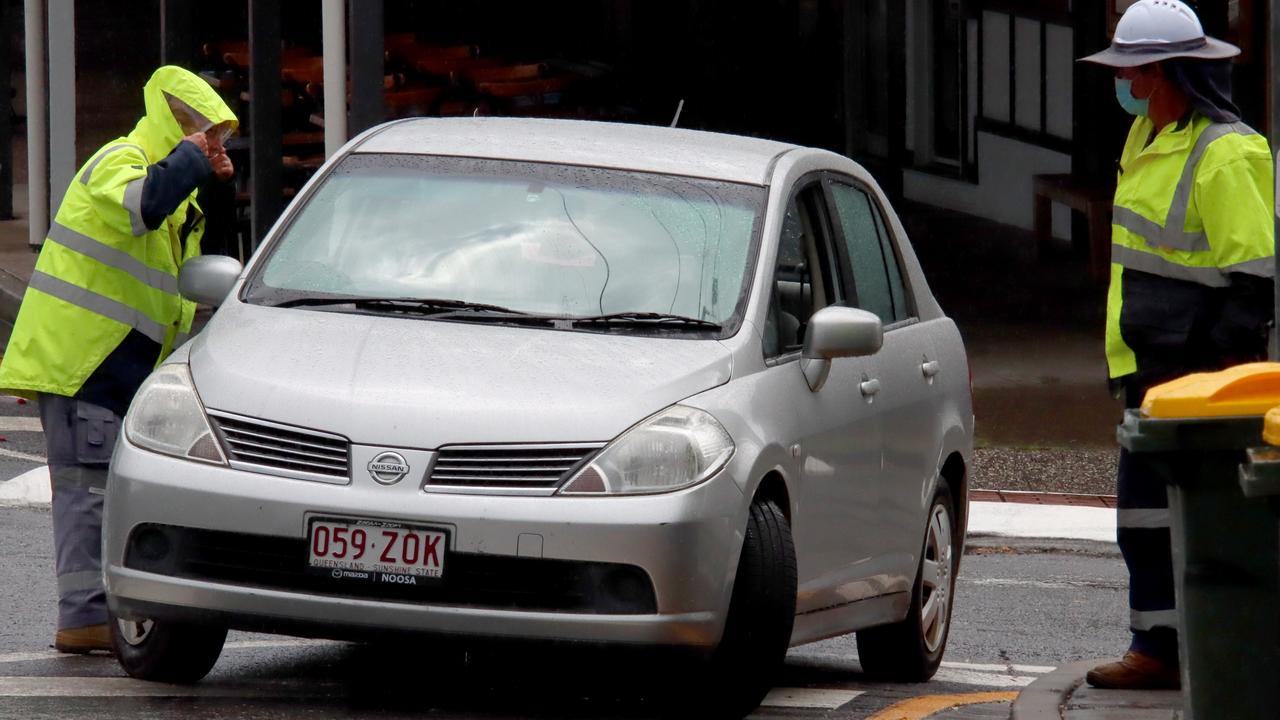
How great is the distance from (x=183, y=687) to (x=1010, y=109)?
1670 centimetres

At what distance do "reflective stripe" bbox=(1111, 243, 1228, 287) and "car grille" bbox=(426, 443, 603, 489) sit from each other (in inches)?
64.0

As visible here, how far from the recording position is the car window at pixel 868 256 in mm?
7312

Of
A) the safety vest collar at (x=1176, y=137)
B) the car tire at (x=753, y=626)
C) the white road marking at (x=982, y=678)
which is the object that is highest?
the safety vest collar at (x=1176, y=137)

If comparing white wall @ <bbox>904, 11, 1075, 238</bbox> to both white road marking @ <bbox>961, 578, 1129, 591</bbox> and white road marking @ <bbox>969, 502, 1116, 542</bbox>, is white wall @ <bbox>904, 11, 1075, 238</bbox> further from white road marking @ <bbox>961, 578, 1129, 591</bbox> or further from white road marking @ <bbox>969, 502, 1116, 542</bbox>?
white road marking @ <bbox>961, 578, 1129, 591</bbox>

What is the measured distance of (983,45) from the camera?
74.5 feet

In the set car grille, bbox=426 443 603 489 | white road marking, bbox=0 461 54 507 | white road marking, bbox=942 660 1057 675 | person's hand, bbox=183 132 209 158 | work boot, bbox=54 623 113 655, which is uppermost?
person's hand, bbox=183 132 209 158

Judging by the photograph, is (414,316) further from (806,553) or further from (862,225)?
(862,225)

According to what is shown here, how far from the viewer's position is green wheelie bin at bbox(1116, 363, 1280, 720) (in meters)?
5.26

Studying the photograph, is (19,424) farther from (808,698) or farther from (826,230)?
(808,698)

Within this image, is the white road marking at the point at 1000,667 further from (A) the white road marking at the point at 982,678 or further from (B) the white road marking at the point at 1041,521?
(B) the white road marking at the point at 1041,521

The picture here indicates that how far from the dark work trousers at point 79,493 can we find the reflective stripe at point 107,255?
402 mm

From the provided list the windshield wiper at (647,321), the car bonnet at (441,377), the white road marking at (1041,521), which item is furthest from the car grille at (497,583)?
the white road marking at (1041,521)

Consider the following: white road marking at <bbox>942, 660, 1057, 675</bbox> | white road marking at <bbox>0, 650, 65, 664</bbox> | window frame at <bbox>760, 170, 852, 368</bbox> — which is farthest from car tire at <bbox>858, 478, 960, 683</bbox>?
white road marking at <bbox>0, 650, 65, 664</bbox>

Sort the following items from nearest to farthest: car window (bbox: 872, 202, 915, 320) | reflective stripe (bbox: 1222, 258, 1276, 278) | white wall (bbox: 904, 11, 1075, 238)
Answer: reflective stripe (bbox: 1222, 258, 1276, 278) → car window (bbox: 872, 202, 915, 320) → white wall (bbox: 904, 11, 1075, 238)
